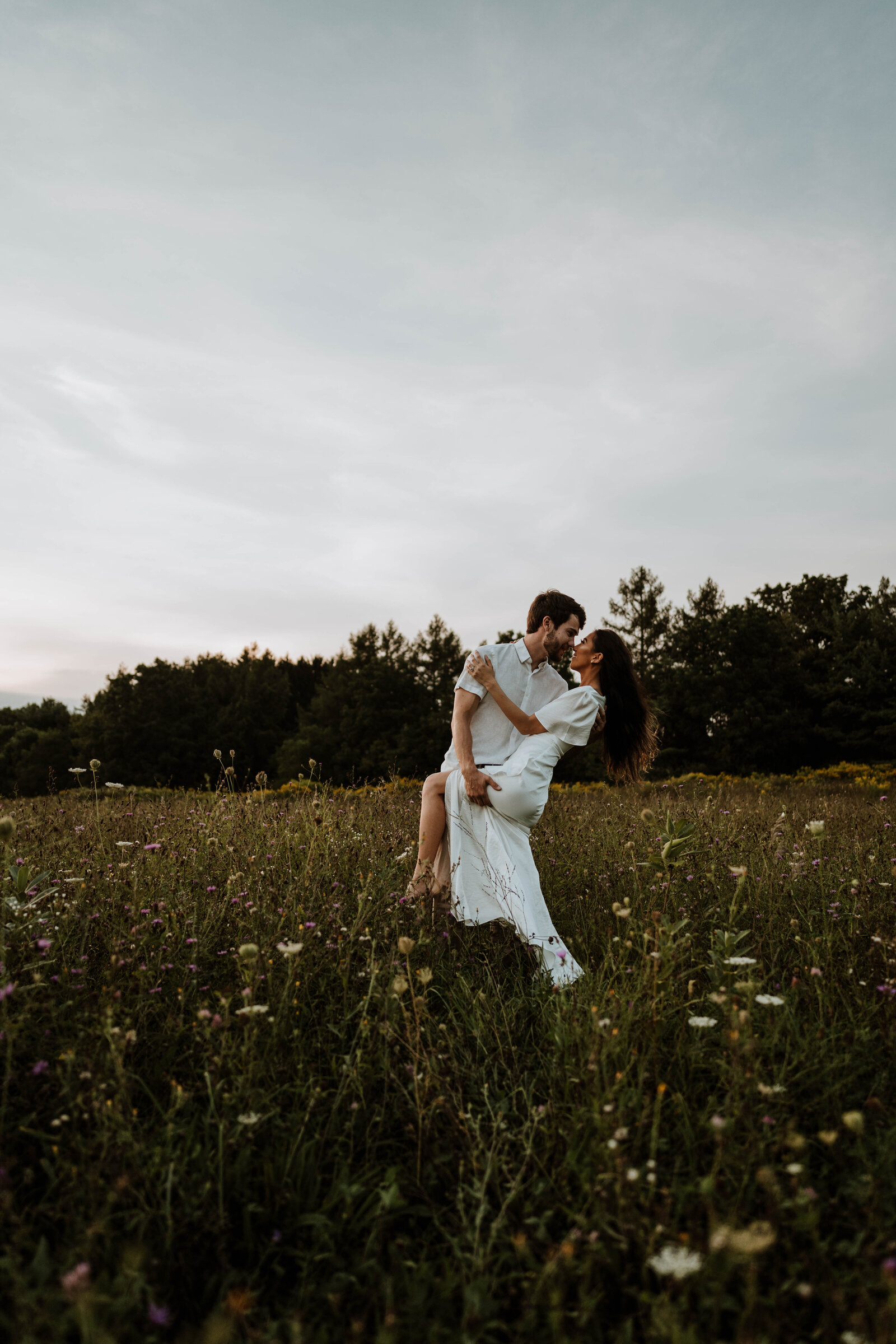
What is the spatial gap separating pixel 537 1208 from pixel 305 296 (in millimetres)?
10840

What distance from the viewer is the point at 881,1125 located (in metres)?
1.82

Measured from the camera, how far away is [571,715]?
396cm

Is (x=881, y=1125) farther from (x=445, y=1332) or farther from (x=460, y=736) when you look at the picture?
(x=460, y=736)

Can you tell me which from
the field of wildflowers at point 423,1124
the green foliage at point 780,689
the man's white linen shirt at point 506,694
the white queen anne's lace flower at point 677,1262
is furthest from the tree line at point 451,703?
the white queen anne's lace flower at point 677,1262

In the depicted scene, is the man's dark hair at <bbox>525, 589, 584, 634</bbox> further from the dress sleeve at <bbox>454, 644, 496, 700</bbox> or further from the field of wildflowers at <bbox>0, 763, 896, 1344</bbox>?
the field of wildflowers at <bbox>0, 763, 896, 1344</bbox>

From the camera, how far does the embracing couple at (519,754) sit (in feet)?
11.5

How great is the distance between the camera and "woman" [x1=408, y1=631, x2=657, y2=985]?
3.45 meters

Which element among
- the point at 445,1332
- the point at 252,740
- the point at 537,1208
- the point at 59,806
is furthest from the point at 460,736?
the point at 252,740

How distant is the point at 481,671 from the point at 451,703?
35.7m

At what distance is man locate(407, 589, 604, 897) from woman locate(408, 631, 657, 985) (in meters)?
0.02

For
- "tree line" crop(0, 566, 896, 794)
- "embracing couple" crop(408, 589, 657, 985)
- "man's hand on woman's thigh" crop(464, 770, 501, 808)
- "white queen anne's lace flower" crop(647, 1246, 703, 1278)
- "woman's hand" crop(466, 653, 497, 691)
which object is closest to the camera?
"white queen anne's lace flower" crop(647, 1246, 703, 1278)

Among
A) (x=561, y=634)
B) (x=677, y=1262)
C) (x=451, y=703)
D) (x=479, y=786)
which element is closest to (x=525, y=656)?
(x=561, y=634)

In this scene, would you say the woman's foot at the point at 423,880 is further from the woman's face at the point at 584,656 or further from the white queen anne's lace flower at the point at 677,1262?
the white queen anne's lace flower at the point at 677,1262

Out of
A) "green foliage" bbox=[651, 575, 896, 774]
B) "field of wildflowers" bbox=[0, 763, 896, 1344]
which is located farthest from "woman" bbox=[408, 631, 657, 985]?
"green foliage" bbox=[651, 575, 896, 774]
